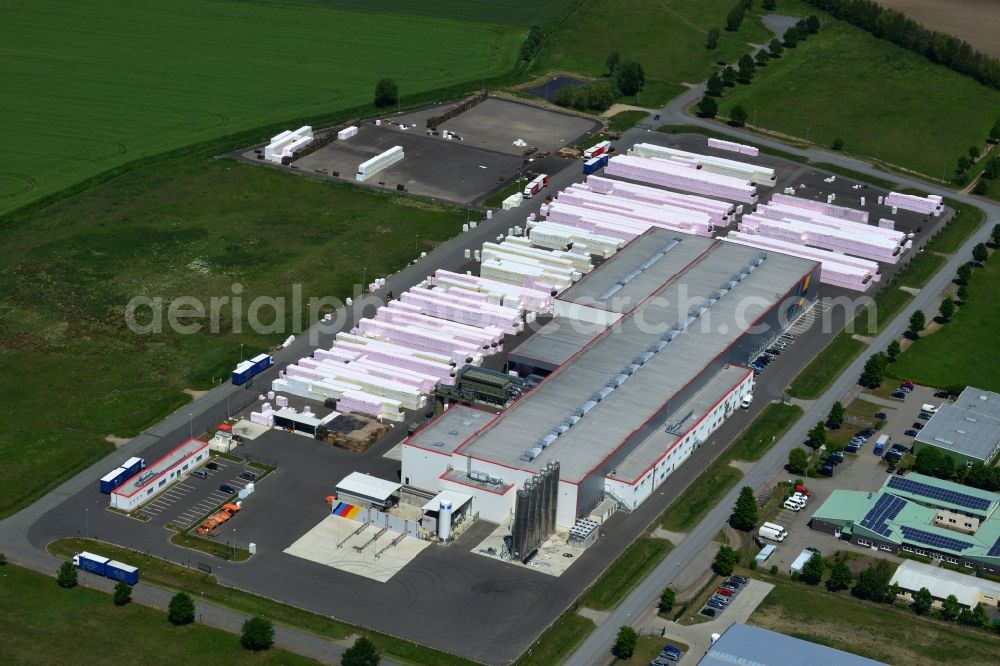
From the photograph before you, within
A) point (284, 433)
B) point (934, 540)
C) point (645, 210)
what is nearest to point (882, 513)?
point (934, 540)

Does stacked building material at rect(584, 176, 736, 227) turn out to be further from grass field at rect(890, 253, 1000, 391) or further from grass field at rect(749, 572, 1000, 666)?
grass field at rect(749, 572, 1000, 666)

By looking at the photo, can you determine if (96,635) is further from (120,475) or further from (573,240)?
(573,240)

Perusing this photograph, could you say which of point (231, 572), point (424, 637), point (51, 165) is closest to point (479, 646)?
point (424, 637)

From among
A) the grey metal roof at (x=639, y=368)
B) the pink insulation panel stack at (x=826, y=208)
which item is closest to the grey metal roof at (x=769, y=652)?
the grey metal roof at (x=639, y=368)

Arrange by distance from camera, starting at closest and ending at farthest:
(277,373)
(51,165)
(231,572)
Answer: (231,572)
(277,373)
(51,165)

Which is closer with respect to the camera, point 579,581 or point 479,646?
point 479,646

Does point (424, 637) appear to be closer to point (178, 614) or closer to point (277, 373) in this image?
point (178, 614)
